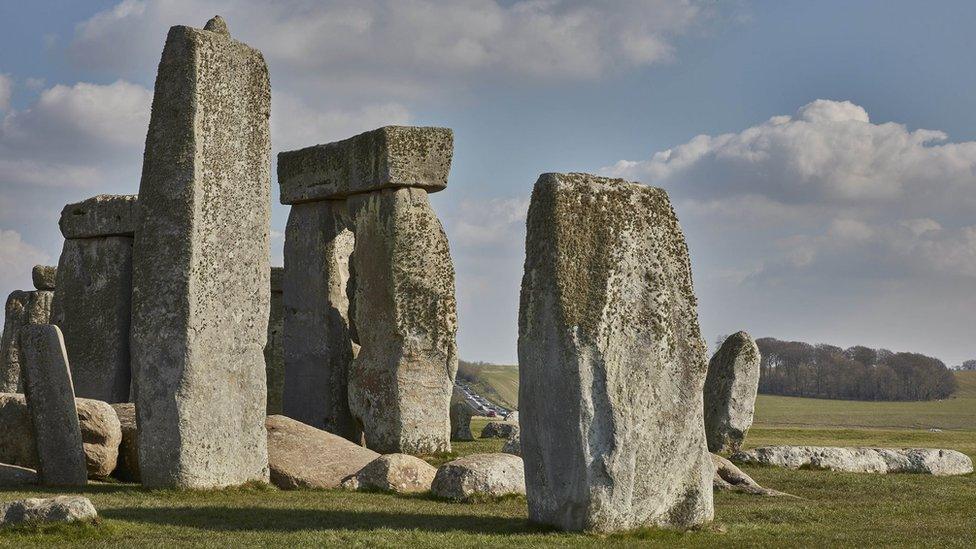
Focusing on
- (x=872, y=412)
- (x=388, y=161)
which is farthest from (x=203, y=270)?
(x=872, y=412)

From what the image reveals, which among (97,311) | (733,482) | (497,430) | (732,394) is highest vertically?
(97,311)

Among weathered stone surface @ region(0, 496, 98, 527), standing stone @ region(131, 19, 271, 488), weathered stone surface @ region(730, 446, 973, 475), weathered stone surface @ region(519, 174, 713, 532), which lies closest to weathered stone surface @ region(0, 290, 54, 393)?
standing stone @ region(131, 19, 271, 488)

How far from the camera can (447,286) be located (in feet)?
79.4

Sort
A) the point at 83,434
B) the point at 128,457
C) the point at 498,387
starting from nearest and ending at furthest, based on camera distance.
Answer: the point at 83,434, the point at 128,457, the point at 498,387

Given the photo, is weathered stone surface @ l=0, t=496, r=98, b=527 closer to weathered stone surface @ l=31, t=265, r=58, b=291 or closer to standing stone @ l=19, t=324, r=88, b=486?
standing stone @ l=19, t=324, r=88, b=486

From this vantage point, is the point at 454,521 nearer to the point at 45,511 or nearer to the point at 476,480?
the point at 476,480

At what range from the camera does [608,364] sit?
12492 millimetres

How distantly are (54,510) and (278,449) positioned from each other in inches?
214

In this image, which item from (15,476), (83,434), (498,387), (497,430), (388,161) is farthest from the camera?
(498,387)

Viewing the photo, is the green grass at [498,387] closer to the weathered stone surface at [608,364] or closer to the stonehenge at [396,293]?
the stonehenge at [396,293]

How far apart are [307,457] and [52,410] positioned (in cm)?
344

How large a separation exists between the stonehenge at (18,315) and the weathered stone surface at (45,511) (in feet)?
60.4

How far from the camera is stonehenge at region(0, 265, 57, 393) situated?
3038cm

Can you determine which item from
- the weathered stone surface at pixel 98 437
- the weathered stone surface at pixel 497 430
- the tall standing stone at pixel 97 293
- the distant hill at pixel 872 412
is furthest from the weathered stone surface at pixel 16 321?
the distant hill at pixel 872 412
